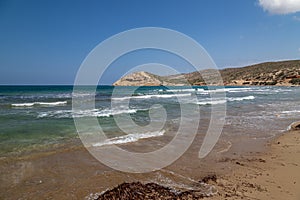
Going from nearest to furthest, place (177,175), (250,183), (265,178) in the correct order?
(250,183) → (265,178) → (177,175)

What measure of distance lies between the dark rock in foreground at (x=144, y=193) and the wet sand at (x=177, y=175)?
0.21 metres

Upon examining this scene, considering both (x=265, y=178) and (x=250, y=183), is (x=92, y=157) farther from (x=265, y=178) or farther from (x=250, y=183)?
(x=265, y=178)

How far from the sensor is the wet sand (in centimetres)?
507

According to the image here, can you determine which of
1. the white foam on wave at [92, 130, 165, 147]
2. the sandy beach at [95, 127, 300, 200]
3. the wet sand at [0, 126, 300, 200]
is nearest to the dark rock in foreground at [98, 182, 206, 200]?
the sandy beach at [95, 127, 300, 200]

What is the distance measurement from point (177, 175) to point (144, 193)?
57.8 inches

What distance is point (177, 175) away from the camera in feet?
20.0

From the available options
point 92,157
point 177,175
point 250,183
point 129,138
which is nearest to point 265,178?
point 250,183

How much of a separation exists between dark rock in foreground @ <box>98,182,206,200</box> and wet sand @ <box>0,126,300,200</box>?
0.68 feet

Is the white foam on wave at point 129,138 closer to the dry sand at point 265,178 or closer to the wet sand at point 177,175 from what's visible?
the wet sand at point 177,175

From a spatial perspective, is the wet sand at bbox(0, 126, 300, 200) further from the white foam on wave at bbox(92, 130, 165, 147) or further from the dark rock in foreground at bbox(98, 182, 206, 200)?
the white foam on wave at bbox(92, 130, 165, 147)

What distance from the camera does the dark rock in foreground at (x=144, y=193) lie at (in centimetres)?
477

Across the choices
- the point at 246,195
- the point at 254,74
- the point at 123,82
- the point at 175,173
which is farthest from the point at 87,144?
the point at 123,82

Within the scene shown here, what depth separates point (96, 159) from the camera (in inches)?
292

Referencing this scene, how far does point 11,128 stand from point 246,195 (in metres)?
12.0
